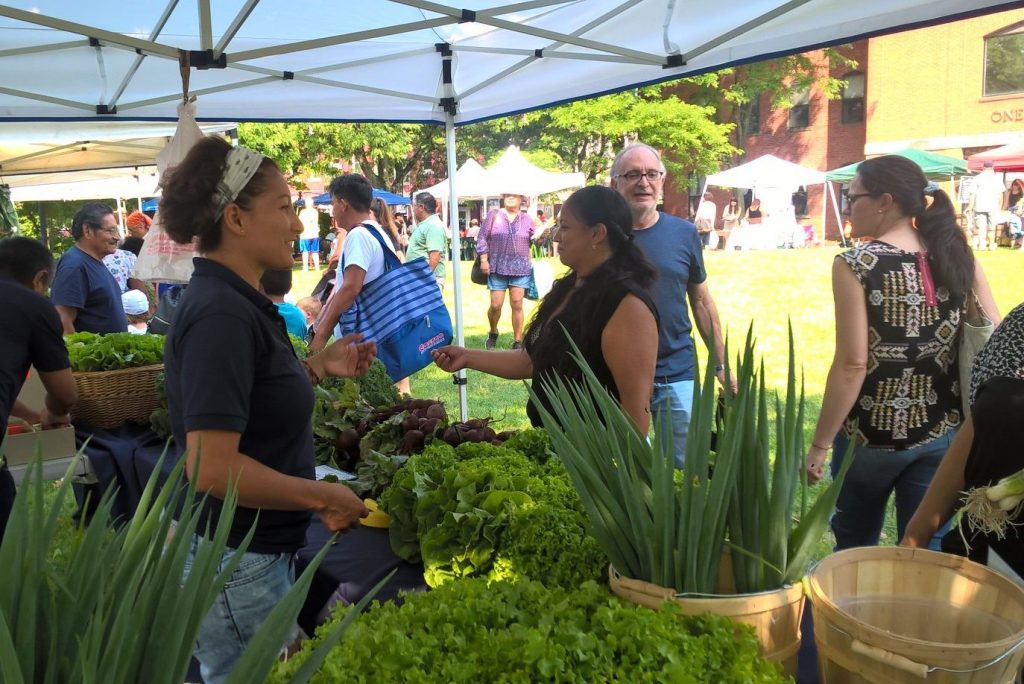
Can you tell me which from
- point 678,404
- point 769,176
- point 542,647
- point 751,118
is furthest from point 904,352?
point 751,118

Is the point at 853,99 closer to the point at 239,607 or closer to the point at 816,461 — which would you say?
the point at 816,461

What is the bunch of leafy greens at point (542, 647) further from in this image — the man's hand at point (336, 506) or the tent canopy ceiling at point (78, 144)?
the tent canopy ceiling at point (78, 144)

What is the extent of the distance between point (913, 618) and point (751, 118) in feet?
98.5

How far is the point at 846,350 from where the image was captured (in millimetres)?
2584

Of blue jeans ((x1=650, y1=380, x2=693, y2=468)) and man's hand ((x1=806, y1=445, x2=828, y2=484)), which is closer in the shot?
man's hand ((x1=806, y1=445, x2=828, y2=484))

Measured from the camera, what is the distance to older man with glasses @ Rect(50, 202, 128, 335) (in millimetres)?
4652

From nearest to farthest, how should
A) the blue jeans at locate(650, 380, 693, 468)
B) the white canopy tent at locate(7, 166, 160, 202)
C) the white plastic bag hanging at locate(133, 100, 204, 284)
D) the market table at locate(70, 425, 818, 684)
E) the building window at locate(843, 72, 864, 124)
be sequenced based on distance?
the market table at locate(70, 425, 818, 684) → the blue jeans at locate(650, 380, 693, 468) → the white plastic bag hanging at locate(133, 100, 204, 284) → the white canopy tent at locate(7, 166, 160, 202) → the building window at locate(843, 72, 864, 124)

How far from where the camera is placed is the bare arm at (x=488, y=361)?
2.84m

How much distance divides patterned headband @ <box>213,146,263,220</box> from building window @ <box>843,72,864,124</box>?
93.8 feet

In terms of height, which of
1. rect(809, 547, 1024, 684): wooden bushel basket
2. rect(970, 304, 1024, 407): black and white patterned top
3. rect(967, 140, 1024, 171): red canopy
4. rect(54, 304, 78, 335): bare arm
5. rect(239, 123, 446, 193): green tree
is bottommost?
rect(809, 547, 1024, 684): wooden bushel basket

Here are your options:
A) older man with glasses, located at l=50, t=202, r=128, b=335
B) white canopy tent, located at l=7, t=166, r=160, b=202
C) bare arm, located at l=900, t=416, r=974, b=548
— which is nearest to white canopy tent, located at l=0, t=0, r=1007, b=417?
older man with glasses, located at l=50, t=202, r=128, b=335

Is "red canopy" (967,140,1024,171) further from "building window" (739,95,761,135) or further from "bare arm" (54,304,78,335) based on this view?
"bare arm" (54,304,78,335)

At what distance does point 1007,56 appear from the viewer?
941 inches

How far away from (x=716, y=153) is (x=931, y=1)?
23.8 meters
